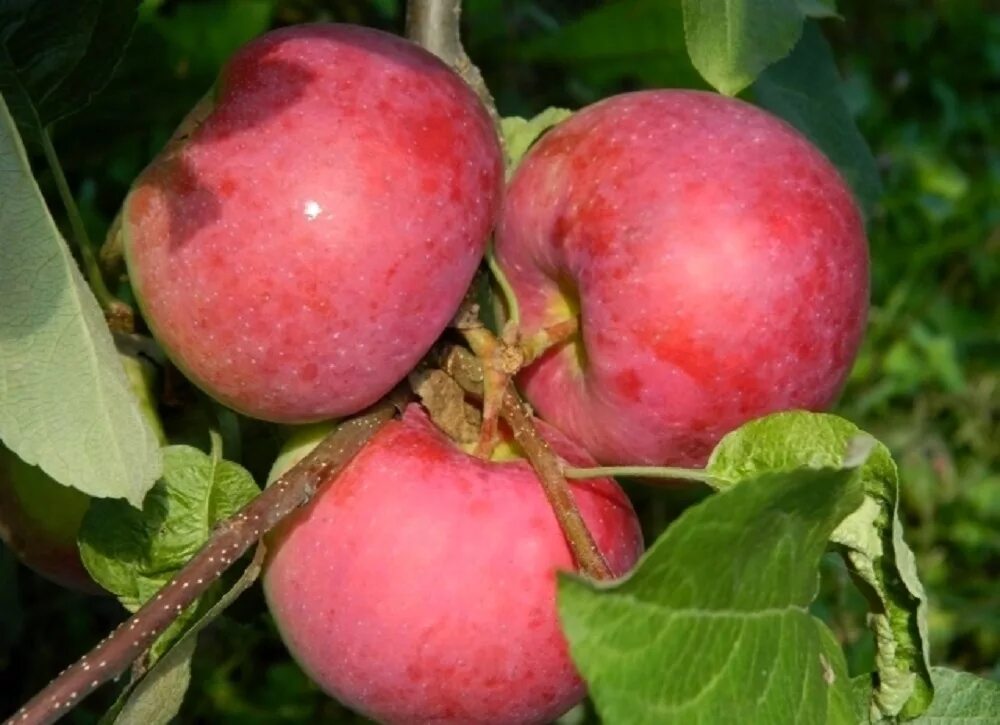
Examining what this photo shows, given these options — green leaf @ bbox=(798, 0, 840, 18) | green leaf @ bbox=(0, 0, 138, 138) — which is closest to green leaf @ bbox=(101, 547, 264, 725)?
green leaf @ bbox=(0, 0, 138, 138)

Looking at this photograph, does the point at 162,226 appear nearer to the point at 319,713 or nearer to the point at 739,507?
the point at 739,507

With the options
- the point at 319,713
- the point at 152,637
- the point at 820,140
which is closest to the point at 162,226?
the point at 152,637

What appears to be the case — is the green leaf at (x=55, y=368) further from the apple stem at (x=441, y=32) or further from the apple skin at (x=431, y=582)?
the apple stem at (x=441, y=32)

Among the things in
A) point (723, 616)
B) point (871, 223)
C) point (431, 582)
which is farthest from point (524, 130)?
point (871, 223)

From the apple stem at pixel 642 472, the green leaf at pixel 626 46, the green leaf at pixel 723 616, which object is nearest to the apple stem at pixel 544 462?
the apple stem at pixel 642 472

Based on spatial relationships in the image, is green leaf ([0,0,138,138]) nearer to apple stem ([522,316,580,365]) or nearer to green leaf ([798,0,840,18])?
apple stem ([522,316,580,365])

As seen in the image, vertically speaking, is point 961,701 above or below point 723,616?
below

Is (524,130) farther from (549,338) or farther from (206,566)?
(206,566)
